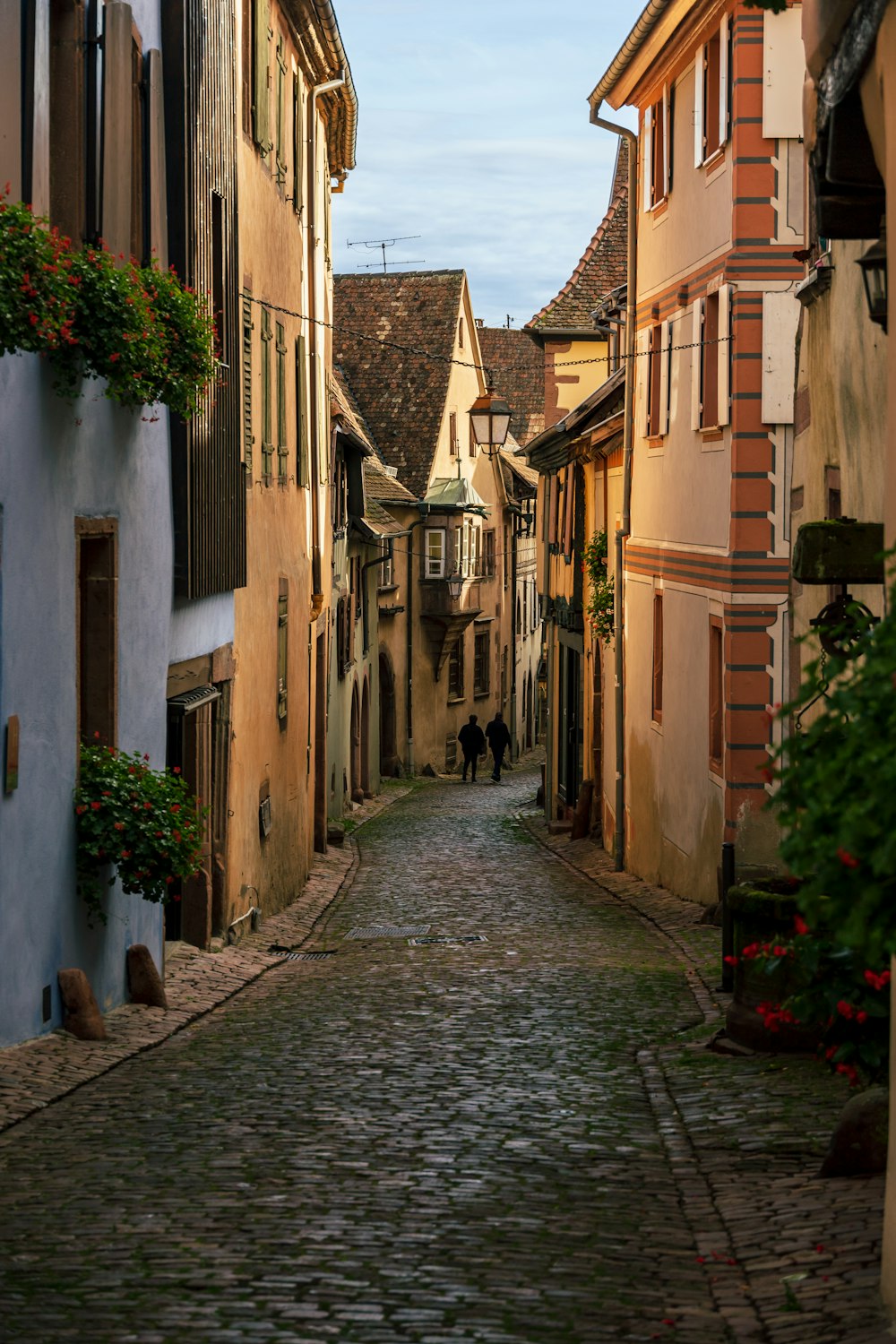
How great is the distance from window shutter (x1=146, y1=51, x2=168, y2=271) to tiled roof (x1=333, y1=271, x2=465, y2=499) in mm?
31236

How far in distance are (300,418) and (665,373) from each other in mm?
4574

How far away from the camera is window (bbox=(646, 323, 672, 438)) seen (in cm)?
2033

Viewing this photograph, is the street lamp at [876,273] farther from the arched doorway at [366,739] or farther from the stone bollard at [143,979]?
the arched doorway at [366,739]

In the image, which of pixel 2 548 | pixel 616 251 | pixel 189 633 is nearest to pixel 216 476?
pixel 189 633

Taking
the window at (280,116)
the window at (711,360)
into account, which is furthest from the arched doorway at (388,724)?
the window at (711,360)

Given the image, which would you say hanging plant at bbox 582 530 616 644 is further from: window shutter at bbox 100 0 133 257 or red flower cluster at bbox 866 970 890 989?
red flower cluster at bbox 866 970 890 989

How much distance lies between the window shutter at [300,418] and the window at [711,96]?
576 cm

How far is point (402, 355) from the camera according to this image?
45.8 metres

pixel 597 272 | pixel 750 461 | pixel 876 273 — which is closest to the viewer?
pixel 876 273

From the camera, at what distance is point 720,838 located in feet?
57.3

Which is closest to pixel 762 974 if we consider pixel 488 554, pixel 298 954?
pixel 298 954

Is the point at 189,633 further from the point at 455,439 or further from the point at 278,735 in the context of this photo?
the point at 455,439

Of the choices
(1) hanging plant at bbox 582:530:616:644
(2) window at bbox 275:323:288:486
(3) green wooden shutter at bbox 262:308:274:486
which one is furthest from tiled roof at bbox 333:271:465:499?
(3) green wooden shutter at bbox 262:308:274:486

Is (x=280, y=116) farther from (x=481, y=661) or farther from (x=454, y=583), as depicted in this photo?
(x=481, y=661)
